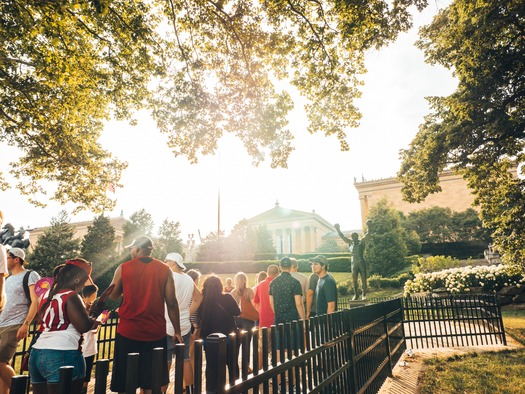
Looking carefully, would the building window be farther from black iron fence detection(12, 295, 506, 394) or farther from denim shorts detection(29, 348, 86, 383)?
denim shorts detection(29, 348, 86, 383)

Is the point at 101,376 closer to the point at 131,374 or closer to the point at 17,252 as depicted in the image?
the point at 131,374

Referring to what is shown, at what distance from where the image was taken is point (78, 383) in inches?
101

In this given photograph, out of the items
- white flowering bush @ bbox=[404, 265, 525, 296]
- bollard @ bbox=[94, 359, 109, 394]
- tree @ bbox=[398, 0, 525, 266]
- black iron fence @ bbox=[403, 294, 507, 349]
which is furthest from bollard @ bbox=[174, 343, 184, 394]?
white flowering bush @ bbox=[404, 265, 525, 296]

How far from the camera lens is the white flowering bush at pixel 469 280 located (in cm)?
1538

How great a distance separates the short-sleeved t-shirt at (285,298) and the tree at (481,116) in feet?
28.0

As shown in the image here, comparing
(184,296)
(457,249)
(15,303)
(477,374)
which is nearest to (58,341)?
(15,303)

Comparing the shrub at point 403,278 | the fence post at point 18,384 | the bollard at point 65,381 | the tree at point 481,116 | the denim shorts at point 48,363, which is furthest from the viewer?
the shrub at point 403,278

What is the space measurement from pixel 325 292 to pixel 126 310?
11.7ft

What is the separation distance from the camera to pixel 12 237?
4.60 metres

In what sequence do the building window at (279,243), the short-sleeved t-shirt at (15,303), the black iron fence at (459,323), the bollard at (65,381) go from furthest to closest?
the building window at (279,243)
the black iron fence at (459,323)
the short-sleeved t-shirt at (15,303)
the bollard at (65,381)

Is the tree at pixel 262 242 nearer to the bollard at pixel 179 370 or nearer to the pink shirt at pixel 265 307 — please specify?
the pink shirt at pixel 265 307

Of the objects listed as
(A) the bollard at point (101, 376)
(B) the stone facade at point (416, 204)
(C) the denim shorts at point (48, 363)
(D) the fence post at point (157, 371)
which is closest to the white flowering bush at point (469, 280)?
(C) the denim shorts at point (48, 363)

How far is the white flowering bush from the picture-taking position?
50.4ft

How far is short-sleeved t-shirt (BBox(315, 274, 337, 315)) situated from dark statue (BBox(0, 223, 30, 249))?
5.05 m
